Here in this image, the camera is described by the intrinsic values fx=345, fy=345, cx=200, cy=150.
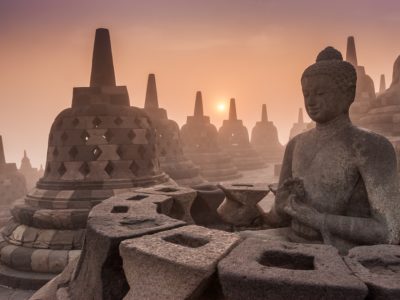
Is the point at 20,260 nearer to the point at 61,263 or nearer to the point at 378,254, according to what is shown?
the point at 61,263

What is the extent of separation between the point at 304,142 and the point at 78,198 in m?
4.18

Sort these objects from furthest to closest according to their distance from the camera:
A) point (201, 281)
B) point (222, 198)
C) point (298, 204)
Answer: point (222, 198)
point (298, 204)
point (201, 281)

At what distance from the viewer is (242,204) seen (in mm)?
3947

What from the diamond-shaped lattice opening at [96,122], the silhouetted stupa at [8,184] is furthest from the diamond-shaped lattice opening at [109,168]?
the silhouetted stupa at [8,184]

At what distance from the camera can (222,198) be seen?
452 centimetres

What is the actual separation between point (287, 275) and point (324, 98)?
4.80 ft

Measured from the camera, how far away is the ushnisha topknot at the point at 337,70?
2488 millimetres

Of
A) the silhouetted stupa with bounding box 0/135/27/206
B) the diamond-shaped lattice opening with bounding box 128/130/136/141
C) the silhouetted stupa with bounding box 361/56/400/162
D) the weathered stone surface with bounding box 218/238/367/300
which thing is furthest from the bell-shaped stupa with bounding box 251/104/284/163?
the weathered stone surface with bounding box 218/238/367/300

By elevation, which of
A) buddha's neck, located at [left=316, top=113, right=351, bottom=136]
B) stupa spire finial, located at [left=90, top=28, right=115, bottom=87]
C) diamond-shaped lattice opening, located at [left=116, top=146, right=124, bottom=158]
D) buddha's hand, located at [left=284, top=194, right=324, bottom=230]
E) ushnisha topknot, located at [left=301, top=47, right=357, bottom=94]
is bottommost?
buddha's hand, located at [left=284, top=194, right=324, bottom=230]

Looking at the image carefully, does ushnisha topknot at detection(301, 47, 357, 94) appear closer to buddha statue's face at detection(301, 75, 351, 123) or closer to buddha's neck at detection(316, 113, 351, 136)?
buddha statue's face at detection(301, 75, 351, 123)

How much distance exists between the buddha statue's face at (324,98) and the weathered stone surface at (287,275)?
1061 mm

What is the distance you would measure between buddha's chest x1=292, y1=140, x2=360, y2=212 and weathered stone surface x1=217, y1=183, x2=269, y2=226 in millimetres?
1240

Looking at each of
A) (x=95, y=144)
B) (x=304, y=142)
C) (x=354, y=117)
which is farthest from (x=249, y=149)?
(x=304, y=142)

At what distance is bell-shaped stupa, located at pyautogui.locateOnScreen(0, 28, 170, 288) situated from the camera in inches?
210
